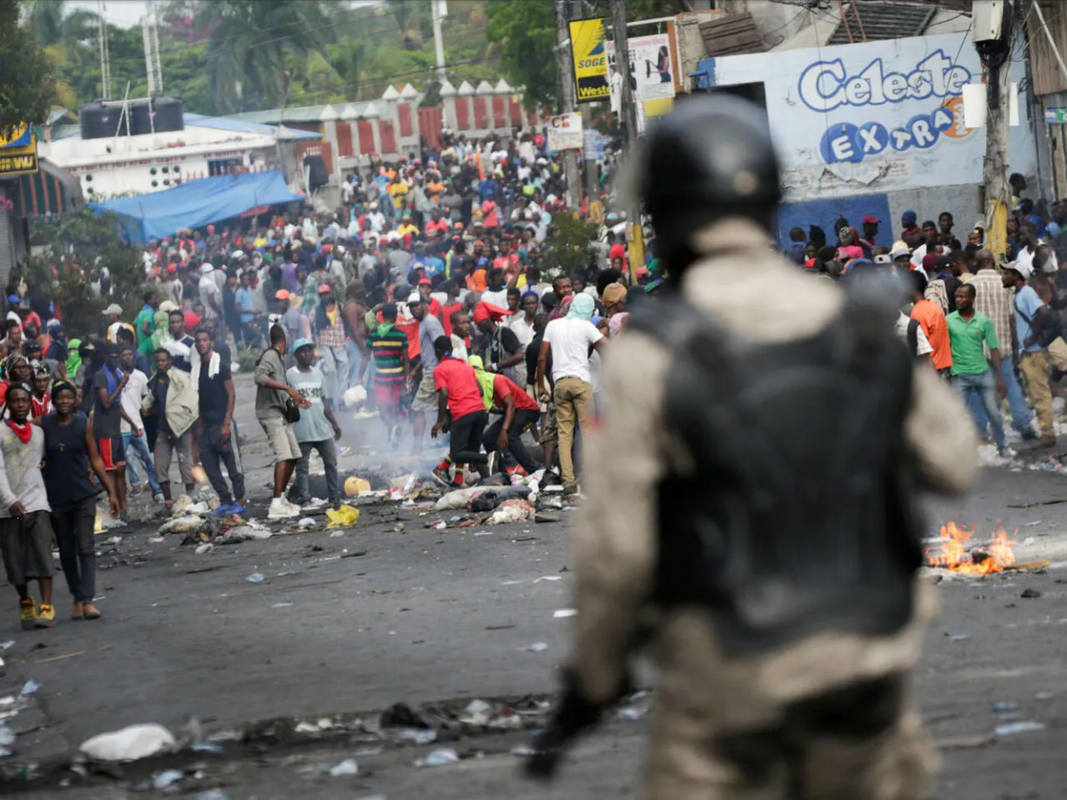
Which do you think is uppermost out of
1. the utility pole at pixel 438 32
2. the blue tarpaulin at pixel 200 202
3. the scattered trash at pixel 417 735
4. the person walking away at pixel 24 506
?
the utility pole at pixel 438 32

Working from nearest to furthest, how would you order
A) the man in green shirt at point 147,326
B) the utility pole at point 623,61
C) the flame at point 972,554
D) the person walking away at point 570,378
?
the flame at point 972,554, the person walking away at point 570,378, the man in green shirt at point 147,326, the utility pole at point 623,61

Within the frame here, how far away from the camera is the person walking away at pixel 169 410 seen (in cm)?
1708

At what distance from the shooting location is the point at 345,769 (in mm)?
6348

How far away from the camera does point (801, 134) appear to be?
28.4 meters

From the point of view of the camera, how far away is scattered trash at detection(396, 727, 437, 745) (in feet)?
22.1

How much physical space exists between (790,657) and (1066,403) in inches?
582

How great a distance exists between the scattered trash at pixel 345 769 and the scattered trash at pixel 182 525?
9234mm

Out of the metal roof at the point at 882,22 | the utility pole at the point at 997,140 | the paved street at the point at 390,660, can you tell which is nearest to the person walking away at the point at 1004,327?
the paved street at the point at 390,660

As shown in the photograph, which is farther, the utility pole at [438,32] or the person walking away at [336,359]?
the utility pole at [438,32]

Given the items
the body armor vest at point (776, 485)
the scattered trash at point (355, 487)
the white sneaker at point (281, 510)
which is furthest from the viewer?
the scattered trash at point (355, 487)

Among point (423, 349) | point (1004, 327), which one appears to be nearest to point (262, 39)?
point (423, 349)

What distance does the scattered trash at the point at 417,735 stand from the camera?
22.1ft

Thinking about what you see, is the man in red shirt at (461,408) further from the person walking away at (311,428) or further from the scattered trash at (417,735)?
the scattered trash at (417,735)

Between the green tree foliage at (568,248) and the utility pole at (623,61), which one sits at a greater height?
the utility pole at (623,61)
